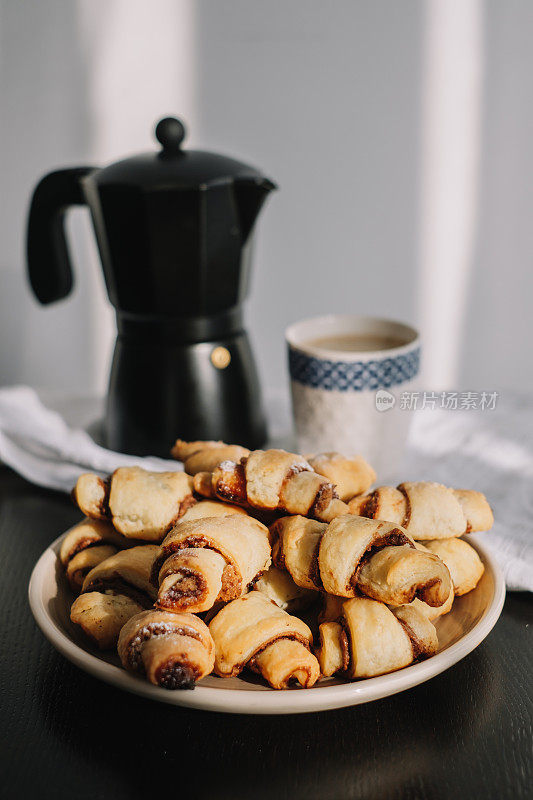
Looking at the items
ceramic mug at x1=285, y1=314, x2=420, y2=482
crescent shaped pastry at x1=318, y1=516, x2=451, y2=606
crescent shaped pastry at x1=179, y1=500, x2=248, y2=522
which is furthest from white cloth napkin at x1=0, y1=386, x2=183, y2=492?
crescent shaped pastry at x1=318, y1=516, x2=451, y2=606

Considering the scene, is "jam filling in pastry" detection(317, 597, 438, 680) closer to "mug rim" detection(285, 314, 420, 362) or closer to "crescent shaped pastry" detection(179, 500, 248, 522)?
"crescent shaped pastry" detection(179, 500, 248, 522)

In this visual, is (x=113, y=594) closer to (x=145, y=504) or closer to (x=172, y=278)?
(x=145, y=504)

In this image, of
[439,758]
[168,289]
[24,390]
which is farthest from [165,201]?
[439,758]

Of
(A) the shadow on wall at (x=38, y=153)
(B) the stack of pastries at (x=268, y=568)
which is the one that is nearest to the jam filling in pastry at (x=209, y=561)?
(B) the stack of pastries at (x=268, y=568)

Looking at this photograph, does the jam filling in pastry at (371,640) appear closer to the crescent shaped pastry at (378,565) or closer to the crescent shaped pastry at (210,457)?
the crescent shaped pastry at (378,565)

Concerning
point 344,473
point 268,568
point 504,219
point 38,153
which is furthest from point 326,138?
point 268,568
